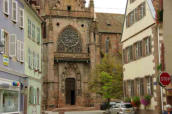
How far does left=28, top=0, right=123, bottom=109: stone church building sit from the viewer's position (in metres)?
54.2

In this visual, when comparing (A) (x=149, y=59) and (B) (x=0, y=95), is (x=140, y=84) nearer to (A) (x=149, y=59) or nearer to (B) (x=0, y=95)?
(A) (x=149, y=59)

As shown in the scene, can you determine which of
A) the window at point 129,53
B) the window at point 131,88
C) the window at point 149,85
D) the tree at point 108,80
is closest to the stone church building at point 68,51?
the tree at point 108,80

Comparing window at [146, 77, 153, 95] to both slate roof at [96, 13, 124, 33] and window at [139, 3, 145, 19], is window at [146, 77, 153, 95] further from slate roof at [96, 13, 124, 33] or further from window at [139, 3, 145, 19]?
slate roof at [96, 13, 124, 33]

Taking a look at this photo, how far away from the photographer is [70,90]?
56750 mm

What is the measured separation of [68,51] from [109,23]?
1410cm

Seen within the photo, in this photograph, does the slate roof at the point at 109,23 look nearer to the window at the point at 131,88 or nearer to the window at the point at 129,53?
the window at the point at 129,53

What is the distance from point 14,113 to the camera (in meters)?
21.6

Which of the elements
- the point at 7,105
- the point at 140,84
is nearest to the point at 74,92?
the point at 140,84

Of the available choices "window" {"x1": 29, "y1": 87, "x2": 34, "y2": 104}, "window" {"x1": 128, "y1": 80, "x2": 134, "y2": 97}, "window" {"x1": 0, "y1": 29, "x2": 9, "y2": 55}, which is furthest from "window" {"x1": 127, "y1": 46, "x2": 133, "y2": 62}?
"window" {"x1": 0, "y1": 29, "x2": 9, "y2": 55}

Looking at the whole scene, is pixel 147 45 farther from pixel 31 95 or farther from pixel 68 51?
pixel 68 51

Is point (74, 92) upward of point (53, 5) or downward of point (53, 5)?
downward

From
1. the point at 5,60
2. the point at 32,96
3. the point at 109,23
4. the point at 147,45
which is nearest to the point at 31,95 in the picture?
the point at 32,96

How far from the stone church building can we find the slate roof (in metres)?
7.19

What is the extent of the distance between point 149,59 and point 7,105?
1271 cm
